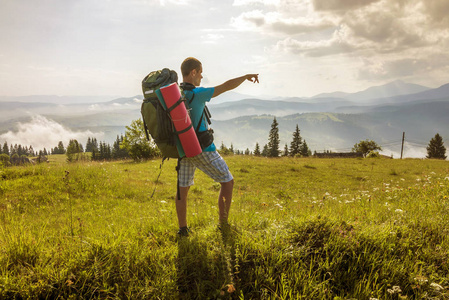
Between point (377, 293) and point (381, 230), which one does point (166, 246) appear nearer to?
point (377, 293)

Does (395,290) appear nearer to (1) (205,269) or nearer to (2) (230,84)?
(1) (205,269)

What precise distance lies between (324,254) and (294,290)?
0.83 meters

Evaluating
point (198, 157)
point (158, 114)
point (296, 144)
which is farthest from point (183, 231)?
point (296, 144)

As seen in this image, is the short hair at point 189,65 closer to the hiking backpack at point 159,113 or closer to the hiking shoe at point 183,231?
the hiking backpack at point 159,113

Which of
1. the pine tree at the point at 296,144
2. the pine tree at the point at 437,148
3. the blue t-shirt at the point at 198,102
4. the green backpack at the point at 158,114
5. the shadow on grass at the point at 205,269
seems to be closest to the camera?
the shadow on grass at the point at 205,269

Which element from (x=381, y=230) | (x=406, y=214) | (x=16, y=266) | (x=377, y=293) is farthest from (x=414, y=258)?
(x=16, y=266)

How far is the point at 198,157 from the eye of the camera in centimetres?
394

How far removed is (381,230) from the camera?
11.2 feet

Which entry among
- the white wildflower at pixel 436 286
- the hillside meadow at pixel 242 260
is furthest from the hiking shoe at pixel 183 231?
the white wildflower at pixel 436 286

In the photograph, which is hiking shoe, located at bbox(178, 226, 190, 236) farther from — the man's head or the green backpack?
the man's head

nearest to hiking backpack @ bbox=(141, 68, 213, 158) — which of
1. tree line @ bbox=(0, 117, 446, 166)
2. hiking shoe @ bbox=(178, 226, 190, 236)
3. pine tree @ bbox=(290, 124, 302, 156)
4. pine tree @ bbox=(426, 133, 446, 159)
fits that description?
hiking shoe @ bbox=(178, 226, 190, 236)

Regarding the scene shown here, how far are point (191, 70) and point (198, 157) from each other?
1.46 meters

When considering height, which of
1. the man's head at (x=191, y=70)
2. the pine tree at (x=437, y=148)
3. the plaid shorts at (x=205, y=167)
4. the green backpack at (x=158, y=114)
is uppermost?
the man's head at (x=191, y=70)

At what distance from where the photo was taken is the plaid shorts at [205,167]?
154 inches
